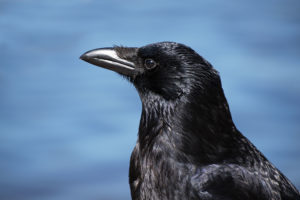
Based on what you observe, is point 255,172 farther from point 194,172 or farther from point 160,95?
point 160,95

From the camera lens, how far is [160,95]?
6.60 m

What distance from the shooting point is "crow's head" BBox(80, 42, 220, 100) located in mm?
6324

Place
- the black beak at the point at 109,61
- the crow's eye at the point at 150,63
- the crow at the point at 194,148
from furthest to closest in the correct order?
1. the black beak at the point at 109,61
2. the crow's eye at the point at 150,63
3. the crow at the point at 194,148

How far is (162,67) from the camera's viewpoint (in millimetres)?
6621

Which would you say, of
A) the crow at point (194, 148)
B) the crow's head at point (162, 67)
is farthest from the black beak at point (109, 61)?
the crow at point (194, 148)

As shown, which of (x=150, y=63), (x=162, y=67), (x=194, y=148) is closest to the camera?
(x=194, y=148)

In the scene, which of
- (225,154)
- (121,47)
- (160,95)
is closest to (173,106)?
(160,95)

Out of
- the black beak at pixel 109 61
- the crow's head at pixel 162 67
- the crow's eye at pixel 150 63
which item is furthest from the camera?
the black beak at pixel 109 61

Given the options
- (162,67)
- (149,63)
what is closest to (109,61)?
(149,63)

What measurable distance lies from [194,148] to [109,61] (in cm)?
140

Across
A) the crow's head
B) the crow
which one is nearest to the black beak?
the crow's head

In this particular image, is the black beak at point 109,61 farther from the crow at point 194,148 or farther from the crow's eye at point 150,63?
the crow at point 194,148

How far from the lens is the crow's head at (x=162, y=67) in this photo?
249 inches

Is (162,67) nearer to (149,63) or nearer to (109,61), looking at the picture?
(149,63)
